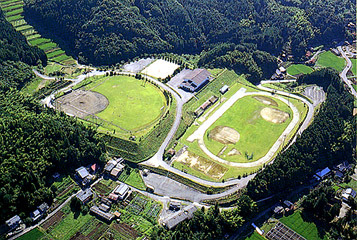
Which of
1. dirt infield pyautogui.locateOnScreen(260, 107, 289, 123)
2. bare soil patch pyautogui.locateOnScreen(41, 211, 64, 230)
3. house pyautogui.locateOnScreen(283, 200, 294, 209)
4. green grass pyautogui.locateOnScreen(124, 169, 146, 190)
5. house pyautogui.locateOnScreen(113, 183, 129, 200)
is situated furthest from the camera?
dirt infield pyautogui.locateOnScreen(260, 107, 289, 123)

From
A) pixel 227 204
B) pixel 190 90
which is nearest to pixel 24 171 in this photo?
pixel 227 204

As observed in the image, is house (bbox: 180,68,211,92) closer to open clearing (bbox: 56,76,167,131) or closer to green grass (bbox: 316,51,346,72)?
open clearing (bbox: 56,76,167,131)

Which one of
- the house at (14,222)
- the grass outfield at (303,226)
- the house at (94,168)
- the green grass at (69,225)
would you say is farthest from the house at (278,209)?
the house at (14,222)

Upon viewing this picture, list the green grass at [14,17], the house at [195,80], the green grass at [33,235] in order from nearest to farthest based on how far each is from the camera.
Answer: the green grass at [33,235] < the house at [195,80] < the green grass at [14,17]

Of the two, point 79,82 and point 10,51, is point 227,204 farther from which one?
point 10,51

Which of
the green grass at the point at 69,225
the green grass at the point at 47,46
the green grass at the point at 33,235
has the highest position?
the green grass at the point at 47,46

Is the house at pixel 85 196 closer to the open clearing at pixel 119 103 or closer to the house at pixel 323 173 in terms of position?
the open clearing at pixel 119 103

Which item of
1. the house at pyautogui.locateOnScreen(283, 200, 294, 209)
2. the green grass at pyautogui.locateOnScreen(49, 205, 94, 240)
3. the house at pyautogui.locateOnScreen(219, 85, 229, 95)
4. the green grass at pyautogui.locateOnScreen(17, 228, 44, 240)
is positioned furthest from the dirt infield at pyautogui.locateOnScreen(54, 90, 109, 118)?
the house at pyautogui.locateOnScreen(283, 200, 294, 209)
